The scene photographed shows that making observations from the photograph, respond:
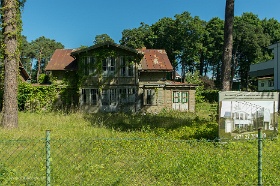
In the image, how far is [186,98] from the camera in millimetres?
29078

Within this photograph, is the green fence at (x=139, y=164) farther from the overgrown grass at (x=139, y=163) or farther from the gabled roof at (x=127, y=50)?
the gabled roof at (x=127, y=50)

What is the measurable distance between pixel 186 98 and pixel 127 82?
21.9 ft

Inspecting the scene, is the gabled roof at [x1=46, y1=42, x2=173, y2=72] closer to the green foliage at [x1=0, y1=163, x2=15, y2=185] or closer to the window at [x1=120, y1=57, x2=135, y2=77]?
the window at [x1=120, y1=57, x2=135, y2=77]

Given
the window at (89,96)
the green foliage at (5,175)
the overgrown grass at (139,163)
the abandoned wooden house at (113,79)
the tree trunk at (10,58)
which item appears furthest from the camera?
the window at (89,96)

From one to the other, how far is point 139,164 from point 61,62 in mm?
23494

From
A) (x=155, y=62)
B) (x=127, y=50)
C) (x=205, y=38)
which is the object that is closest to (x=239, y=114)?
(x=127, y=50)

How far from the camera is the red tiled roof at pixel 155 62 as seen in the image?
28203 mm

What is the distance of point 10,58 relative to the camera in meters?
13.1

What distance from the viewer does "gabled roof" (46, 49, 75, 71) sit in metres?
27.9

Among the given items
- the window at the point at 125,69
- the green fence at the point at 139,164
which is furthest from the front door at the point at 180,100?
the green fence at the point at 139,164

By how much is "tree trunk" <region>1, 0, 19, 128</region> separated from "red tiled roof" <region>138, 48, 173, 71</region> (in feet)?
52.4

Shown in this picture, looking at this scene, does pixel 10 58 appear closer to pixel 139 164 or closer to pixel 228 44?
pixel 139 164

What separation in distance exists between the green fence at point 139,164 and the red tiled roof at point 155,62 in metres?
18.8

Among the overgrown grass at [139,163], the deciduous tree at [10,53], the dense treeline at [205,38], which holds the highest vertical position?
the dense treeline at [205,38]
